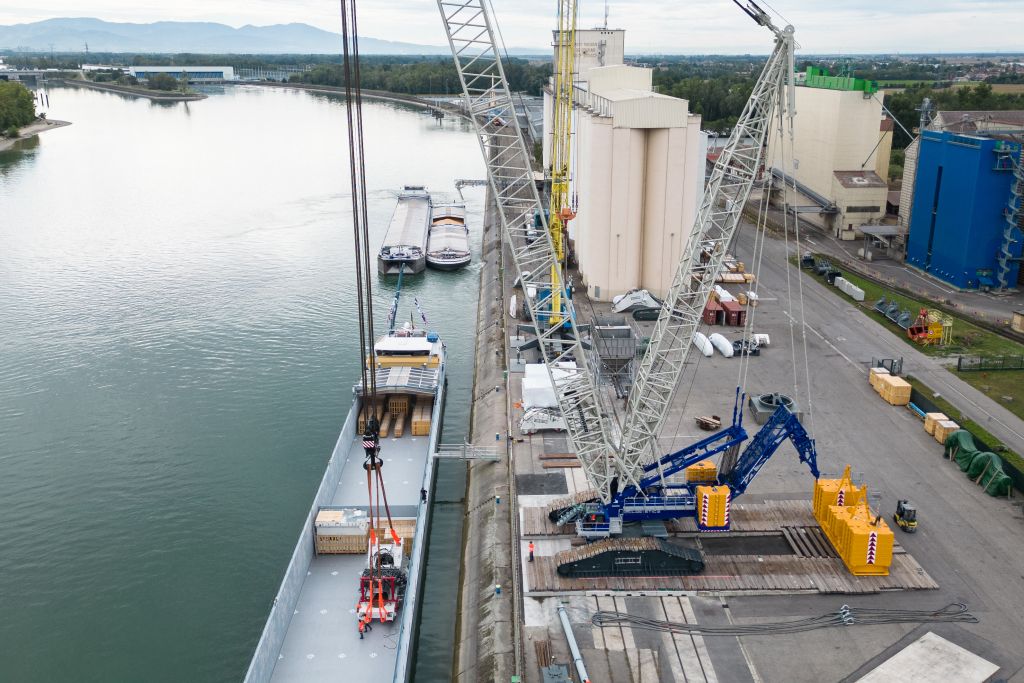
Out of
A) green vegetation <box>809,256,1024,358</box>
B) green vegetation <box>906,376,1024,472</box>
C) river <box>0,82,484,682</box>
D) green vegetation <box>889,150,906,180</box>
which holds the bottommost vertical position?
river <box>0,82,484,682</box>

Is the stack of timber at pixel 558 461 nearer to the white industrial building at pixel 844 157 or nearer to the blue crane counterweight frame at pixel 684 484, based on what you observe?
the blue crane counterweight frame at pixel 684 484

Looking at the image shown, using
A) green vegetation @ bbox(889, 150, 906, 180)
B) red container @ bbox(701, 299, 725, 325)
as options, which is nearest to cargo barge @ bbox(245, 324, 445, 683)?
red container @ bbox(701, 299, 725, 325)

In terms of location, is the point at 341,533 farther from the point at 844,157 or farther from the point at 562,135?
the point at 844,157

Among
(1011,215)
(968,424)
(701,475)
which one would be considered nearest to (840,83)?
→ (1011,215)

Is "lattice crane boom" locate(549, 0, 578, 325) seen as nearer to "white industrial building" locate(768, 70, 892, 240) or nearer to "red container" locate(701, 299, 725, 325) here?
"red container" locate(701, 299, 725, 325)

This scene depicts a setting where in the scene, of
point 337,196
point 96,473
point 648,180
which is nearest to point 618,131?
point 648,180
